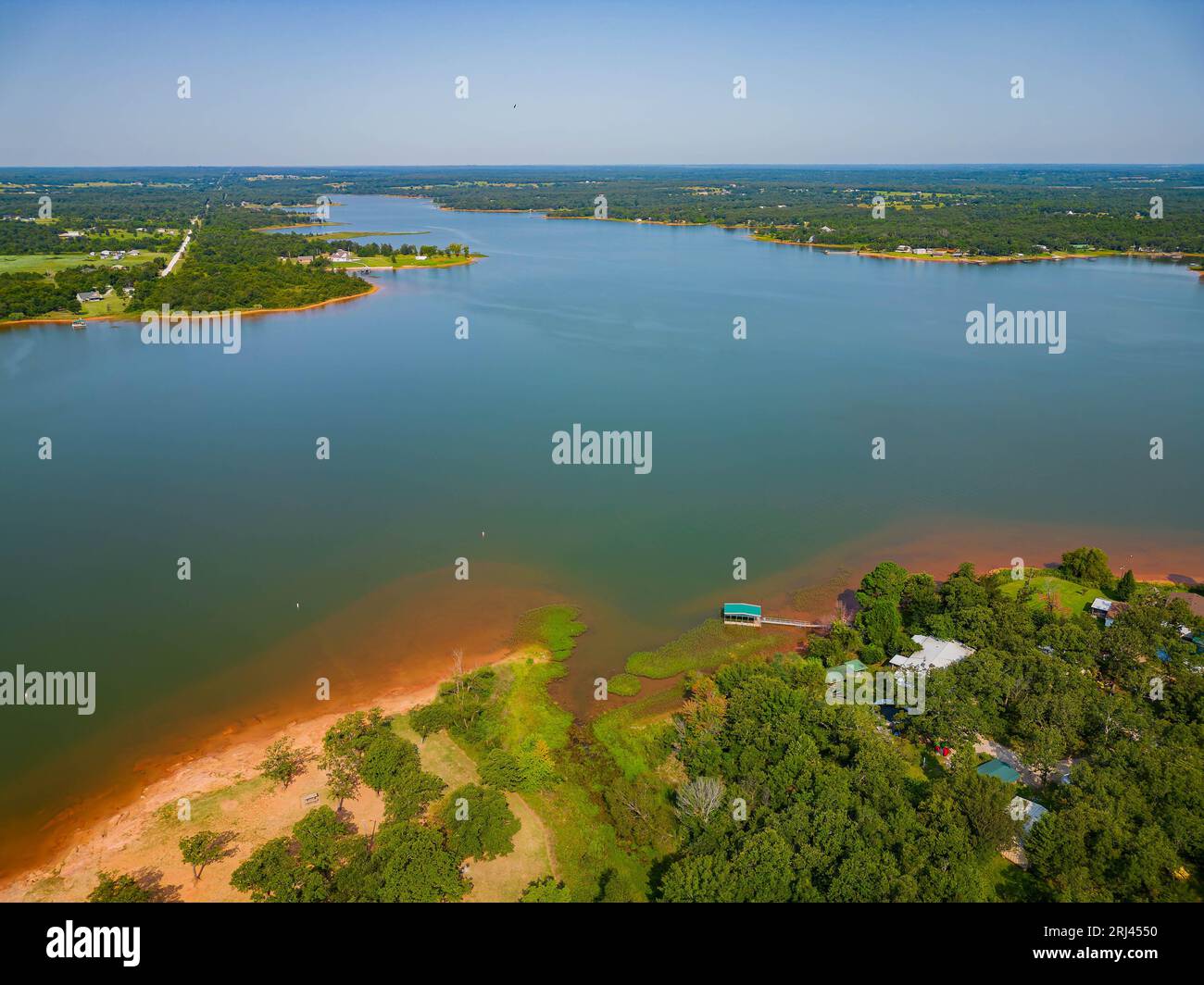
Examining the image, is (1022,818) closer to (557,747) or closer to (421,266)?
(557,747)

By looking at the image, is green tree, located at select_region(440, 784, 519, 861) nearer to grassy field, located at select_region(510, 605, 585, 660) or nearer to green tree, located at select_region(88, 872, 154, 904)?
green tree, located at select_region(88, 872, 154, 904)

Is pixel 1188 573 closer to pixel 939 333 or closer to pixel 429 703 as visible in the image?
pixel 429 703

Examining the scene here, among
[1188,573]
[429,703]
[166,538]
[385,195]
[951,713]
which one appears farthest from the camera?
[385,195]

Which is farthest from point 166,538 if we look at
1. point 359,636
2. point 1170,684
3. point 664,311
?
point 664,311

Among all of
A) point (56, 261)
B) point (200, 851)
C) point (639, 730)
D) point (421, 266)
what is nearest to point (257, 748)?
point (200, 851)

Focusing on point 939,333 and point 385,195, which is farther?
point 385,195

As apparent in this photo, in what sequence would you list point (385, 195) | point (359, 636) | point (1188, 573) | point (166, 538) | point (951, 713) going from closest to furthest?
1. point (951, 713)
2. point (359, 636)
3. point (1188, 573)
4. point (166, 538)
5. point (385, 195)
